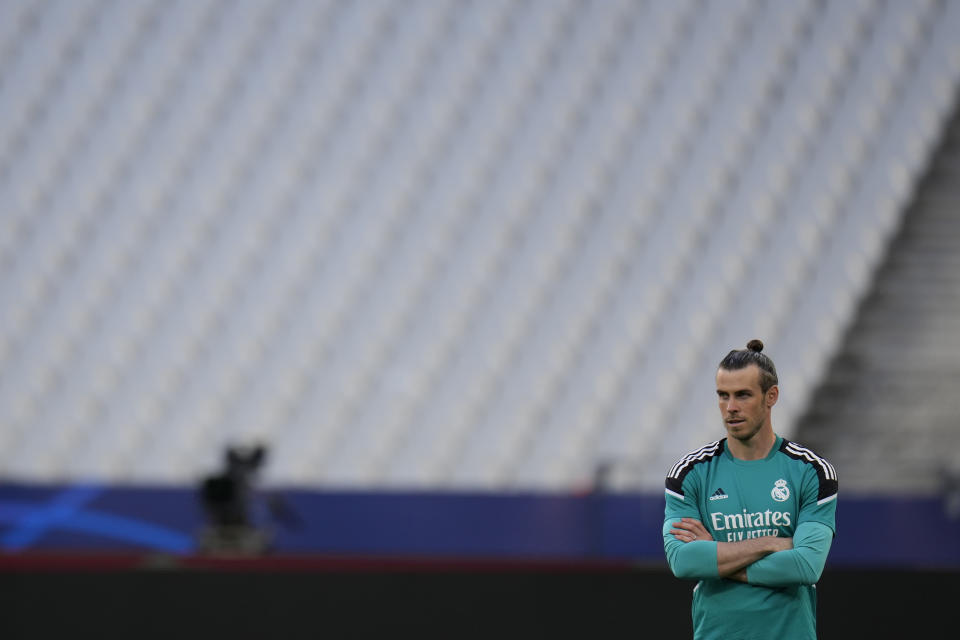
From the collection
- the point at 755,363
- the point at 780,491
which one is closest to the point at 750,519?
the point at 780,491

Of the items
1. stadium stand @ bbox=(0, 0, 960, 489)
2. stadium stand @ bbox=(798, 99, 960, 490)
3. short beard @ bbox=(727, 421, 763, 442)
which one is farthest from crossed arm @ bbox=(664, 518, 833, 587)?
stadium stand @ bbox=(0, 0, 960, 489)

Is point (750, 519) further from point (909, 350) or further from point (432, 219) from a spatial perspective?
point (909, 350)

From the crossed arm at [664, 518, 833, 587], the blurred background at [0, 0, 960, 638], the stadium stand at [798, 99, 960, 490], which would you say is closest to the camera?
the crossed arm at [664, 518, 833, 587]

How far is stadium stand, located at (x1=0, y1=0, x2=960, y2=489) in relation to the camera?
10.8m

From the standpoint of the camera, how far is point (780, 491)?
2102 millimetres

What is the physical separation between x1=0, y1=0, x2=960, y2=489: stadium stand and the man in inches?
350

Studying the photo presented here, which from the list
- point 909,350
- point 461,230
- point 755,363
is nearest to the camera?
point 755,363

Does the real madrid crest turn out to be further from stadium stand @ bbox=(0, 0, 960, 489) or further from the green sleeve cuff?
stadium stand @ bbox=(0, 0, 960, 489)

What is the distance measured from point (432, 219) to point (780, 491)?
9.33m

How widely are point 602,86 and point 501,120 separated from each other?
1061 mm

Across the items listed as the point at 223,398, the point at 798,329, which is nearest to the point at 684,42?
the point at 798,329

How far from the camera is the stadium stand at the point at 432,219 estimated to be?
10797mm

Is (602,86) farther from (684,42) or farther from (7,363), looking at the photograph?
(7,363)

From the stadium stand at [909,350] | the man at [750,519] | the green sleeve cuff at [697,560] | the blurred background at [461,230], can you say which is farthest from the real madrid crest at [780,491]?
the blurred background at [461,230]
